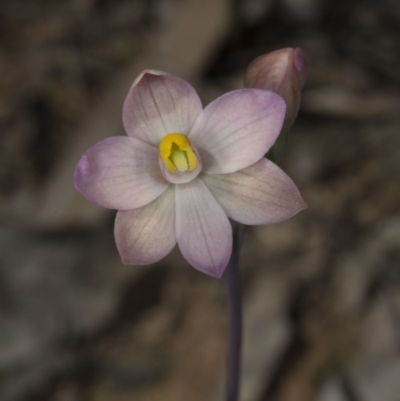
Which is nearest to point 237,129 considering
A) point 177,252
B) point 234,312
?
point 234,312

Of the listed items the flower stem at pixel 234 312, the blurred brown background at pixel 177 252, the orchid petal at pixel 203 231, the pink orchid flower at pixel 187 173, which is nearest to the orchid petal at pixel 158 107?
the pink orchid flower at pixel 187 173

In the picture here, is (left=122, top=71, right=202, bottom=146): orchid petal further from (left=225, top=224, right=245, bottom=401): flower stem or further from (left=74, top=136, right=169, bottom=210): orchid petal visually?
(left=225, top=224, right=245, bottom=401): flower stem

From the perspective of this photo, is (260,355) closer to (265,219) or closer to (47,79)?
(265,219)

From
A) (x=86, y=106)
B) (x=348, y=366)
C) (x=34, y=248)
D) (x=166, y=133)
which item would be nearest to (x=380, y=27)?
(x=86, y=106)

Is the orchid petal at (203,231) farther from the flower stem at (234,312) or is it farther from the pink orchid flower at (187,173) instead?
the flower stem at (234,312)

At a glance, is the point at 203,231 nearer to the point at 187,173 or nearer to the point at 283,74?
the point at 187,173

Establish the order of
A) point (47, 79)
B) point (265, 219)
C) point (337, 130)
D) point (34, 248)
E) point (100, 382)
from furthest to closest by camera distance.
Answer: point (47, 79)
point (337, 130)
point (34, 248)
point (100, 382)
point (265, 219)
